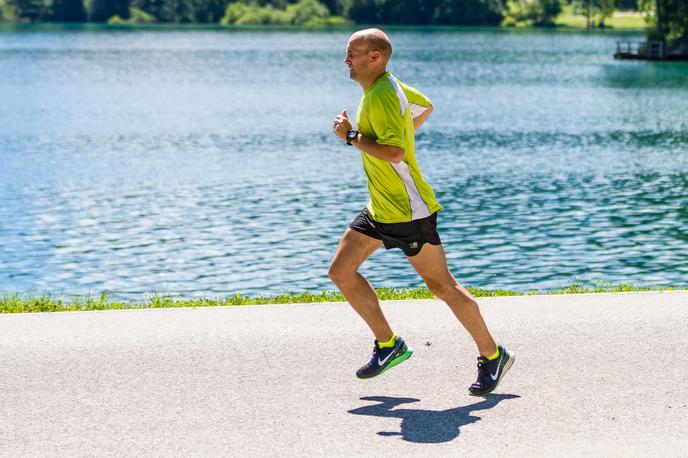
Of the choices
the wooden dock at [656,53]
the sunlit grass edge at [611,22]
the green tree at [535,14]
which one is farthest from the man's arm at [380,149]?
the green tree at [535,14]

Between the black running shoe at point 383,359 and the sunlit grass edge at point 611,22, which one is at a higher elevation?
the sunlit grass edge at point 611,22

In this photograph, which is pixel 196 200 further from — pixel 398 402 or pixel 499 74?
pixel 499 74

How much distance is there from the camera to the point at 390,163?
612 cm

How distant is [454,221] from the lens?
68.1 ft

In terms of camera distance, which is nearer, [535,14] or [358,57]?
[358,57]

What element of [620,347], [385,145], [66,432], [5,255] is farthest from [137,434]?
[5,255]

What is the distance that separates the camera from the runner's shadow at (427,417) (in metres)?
5.53

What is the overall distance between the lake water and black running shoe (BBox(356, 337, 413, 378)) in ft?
27.3

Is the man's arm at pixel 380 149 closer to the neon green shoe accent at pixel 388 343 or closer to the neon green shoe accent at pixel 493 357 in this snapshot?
the neon green shoe accent at pixel 388 343

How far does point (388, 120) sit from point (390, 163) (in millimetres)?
269

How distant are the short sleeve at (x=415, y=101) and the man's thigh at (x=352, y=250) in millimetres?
760

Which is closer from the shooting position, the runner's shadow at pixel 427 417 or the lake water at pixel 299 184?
the runner's shadow at pixel 427 417

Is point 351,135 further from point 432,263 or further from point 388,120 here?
point 432,263

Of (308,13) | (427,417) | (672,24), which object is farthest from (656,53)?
(308,13)
